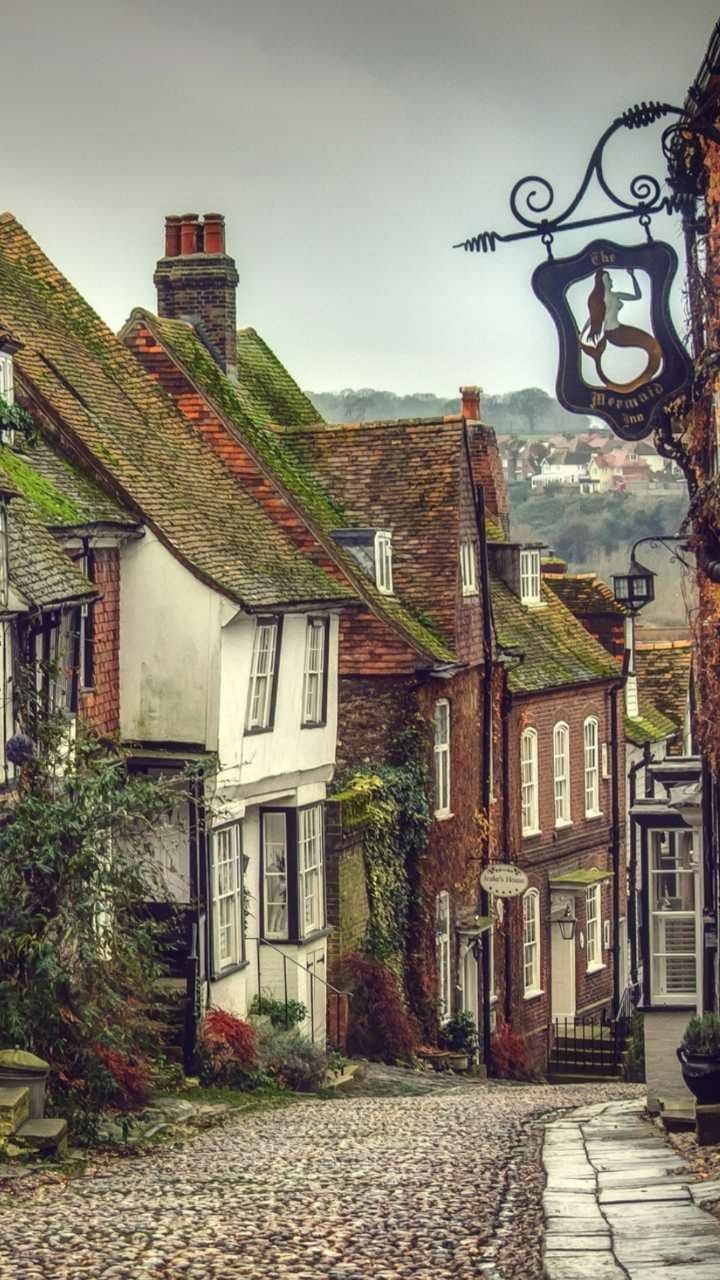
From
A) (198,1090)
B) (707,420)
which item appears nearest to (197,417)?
(198,1090)

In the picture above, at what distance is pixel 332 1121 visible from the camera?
23.3 metres

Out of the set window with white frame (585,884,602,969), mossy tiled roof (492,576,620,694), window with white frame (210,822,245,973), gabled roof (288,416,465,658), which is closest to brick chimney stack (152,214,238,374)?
gabled roof (288,416,465,658)

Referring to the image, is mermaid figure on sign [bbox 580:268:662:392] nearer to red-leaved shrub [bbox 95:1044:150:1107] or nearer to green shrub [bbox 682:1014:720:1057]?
green shrub [bbox 682:1014:720:1057]

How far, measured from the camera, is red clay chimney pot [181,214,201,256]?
36.2 metres

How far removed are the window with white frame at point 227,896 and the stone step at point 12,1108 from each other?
877 cm

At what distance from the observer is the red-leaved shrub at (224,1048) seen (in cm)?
2659

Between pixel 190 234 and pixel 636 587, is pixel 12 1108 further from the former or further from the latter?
pixel 636 587

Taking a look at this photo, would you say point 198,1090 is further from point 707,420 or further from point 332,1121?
point 707,420

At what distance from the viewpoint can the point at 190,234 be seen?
119ft

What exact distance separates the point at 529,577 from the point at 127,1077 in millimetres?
22401

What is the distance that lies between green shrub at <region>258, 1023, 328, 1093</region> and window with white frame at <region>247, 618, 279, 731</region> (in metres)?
4.20

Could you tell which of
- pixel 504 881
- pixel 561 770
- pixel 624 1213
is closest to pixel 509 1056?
pixel 504 881

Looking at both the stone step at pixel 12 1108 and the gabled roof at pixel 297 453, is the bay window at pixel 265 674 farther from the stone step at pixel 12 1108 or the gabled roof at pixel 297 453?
the stone step at pixel 12 1108

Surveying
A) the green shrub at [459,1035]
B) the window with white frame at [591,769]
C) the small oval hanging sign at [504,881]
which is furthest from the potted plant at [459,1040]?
the window with white frame at [591,769]
